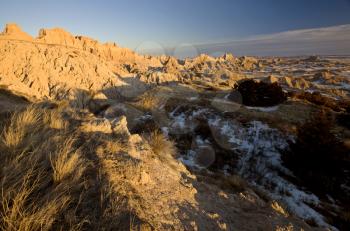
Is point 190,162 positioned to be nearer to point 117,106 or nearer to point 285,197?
point 285,197

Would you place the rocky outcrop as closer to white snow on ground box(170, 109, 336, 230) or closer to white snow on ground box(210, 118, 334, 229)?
white snow on ground box(170, 109, 336, 230)

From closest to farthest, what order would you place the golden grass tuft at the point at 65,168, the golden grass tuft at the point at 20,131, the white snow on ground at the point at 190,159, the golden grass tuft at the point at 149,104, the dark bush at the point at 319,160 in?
the golden grass tuft at the point at 65,168 < the golden grass tuft at the point at 20,131 < the dark bush at the point at 319,160 < the white snow on ground at the point at 190,159 < the golden grass tuft at the point at 149,104

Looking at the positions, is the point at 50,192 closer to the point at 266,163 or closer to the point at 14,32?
the point at 266,163

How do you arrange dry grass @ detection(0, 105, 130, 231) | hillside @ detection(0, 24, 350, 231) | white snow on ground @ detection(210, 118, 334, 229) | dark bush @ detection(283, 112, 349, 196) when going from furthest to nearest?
dark bush @ detection(283, 112, 349, 196) < white snow on ground @ detection(210, 118, 334, 229) < hillside @ detection(0, 24, 350, 231) < dry grass @ detection(0, 105, 130, 231)

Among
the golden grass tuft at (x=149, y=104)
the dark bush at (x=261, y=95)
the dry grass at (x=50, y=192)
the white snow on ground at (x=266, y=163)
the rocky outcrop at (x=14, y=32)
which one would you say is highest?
the rocky outcrop at (x=14, y=32)

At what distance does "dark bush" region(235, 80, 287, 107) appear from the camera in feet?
48.5

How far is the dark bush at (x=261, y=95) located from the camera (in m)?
14.8

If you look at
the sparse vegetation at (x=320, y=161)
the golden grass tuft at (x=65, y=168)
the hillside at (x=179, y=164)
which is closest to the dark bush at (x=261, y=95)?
the hillside at (x=179, y=164)

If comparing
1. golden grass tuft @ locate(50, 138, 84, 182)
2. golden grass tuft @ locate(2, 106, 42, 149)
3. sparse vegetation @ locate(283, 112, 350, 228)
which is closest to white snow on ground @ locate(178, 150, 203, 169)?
sparse vegetation @ locate(283, 112, 350, 228)

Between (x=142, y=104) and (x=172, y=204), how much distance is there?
13783mm

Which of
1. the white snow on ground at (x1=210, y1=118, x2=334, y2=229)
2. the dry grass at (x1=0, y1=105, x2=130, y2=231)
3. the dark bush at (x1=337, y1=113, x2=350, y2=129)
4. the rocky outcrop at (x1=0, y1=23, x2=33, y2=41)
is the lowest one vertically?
the white snow on ground at (x1=210, y1=118, x2=334, y2=229)

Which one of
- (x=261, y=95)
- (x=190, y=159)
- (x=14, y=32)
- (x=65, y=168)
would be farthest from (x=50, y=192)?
(x=14, y=32)

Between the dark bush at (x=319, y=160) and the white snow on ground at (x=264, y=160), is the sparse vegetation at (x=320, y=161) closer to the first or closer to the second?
the dark bush at (x=319, y=160)

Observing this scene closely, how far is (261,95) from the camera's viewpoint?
15.1m
